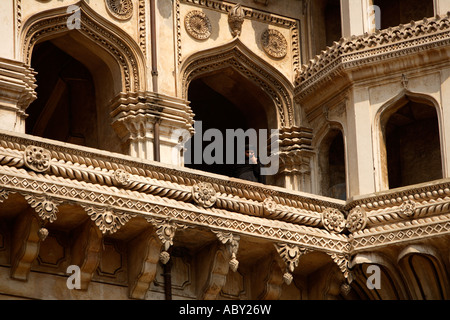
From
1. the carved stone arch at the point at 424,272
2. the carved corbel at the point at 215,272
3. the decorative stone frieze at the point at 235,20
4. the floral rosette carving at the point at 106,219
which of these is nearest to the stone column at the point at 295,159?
the decorative stone frieze at the point at 235,20

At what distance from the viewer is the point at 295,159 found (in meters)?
22.4

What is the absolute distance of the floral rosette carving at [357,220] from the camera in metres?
20.0

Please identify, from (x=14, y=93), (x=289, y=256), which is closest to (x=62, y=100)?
(x=14, y=93)

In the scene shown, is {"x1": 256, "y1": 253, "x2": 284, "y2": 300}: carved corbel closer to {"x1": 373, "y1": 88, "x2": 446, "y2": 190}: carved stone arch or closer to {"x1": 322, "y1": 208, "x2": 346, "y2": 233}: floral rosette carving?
{"x1": 322, "y1": 208, "x2": 346, "y2": 233}: floral rosette carving

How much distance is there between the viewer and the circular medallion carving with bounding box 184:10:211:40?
22.2 m

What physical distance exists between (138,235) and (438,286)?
4.11 metres

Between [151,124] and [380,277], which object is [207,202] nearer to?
[151,124]

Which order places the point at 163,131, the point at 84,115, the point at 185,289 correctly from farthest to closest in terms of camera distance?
the point at 84,115
the point at 163,131
the point at 185,289

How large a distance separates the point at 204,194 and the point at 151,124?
7.68 ft

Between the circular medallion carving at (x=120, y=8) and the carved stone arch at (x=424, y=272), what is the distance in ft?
17.7

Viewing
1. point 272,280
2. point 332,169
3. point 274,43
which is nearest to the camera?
point 272,280

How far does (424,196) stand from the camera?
65.1ft
